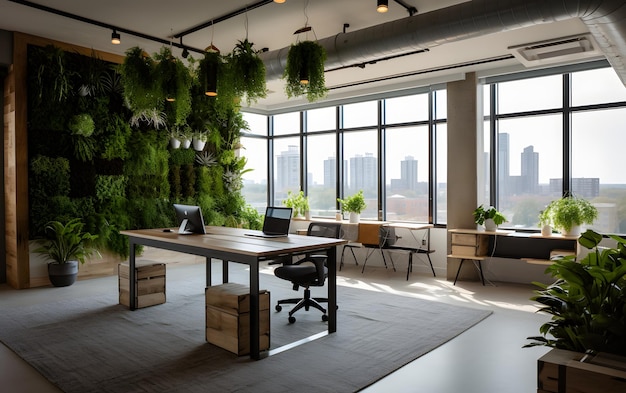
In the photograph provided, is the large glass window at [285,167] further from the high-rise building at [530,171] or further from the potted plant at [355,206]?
the high-rise building at [530,171]

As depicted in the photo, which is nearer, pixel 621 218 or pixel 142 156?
pixel 621 218

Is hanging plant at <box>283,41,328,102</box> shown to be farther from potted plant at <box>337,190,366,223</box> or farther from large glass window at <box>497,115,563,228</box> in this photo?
large glass window at <box>497,115,563,228</box>

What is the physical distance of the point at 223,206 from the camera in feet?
27.9

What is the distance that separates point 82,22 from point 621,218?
285 inches

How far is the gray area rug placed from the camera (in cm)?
318

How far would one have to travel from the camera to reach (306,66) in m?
4.36

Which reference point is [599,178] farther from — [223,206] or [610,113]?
[223,206]

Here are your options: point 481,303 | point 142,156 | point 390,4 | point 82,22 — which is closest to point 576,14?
point 390,4

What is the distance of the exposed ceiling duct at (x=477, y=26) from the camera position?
3.58 metres

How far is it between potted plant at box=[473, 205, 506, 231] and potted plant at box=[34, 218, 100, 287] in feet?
17.9

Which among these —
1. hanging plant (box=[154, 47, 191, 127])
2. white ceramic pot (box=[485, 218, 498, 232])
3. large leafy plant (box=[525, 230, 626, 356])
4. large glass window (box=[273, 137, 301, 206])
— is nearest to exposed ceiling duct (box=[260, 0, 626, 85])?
hanging plant (box=[154, 47, 191, 127])

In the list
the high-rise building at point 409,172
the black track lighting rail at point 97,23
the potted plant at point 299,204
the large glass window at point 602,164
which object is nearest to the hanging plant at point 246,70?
the black track lighting rail at point 97,23

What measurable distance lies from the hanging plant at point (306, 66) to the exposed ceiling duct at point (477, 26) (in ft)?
2.11

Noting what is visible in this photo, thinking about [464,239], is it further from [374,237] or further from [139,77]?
[139,77]
